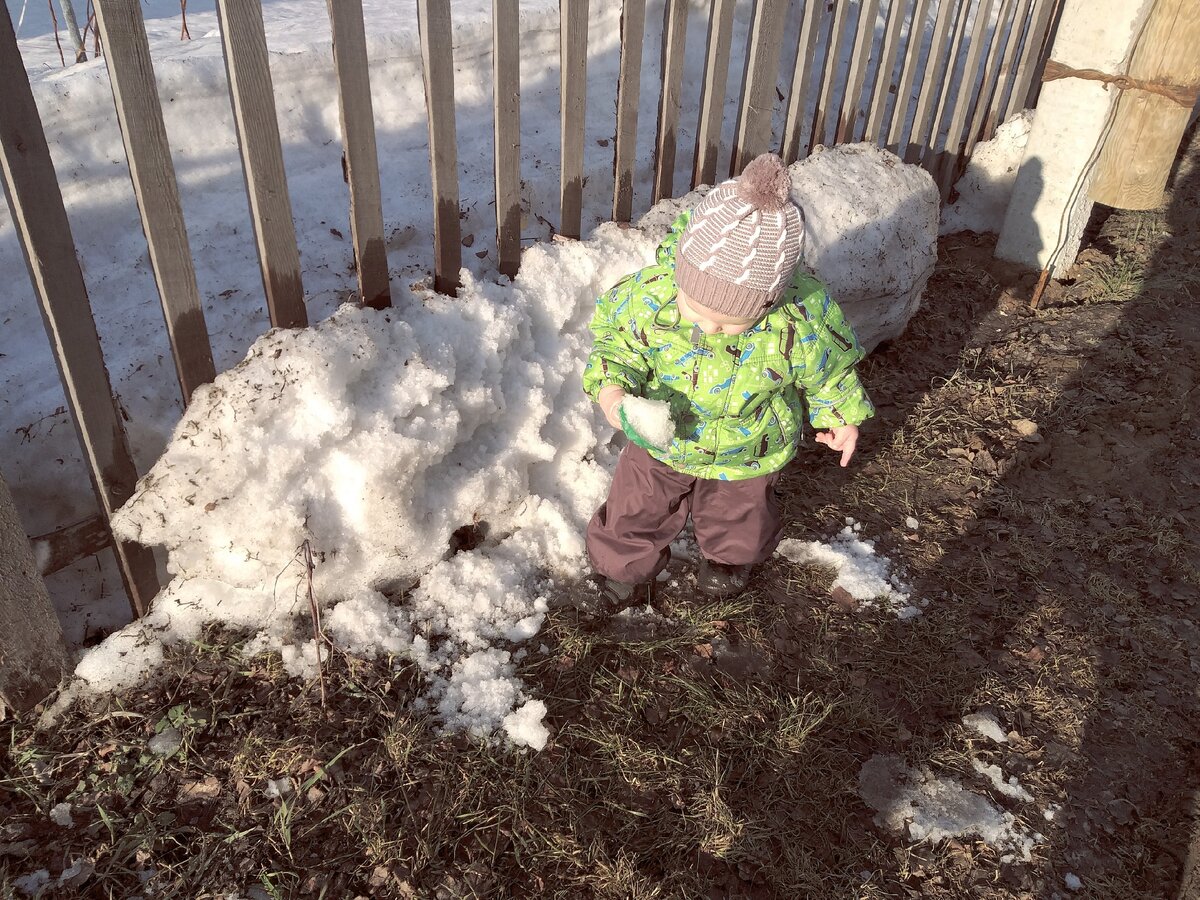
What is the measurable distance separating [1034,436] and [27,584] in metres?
3.71

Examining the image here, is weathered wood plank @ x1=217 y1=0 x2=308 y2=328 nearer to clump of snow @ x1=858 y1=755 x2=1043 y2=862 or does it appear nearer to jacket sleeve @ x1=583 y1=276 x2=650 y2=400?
jacket sleeve @ x1=583 y1=276 x2=650 y2=400

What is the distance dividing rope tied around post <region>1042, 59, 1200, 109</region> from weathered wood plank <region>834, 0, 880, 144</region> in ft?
3.41

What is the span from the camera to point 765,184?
70.9 inches

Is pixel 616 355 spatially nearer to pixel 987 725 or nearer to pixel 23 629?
pixel 987 725

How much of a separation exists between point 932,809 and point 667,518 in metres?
1.10

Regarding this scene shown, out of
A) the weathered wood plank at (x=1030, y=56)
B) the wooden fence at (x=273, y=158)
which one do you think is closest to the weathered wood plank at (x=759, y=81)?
the wooden fence at (x=273, y=158)

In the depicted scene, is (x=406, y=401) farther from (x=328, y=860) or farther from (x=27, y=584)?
(x=328, y=860)

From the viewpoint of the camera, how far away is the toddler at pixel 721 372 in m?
1.85

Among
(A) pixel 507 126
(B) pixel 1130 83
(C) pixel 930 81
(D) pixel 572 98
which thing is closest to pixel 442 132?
(A) pixel 507 126

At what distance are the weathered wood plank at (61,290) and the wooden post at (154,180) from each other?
0.54ft

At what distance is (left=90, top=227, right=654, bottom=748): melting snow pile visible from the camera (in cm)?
218

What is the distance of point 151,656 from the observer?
7.34ft

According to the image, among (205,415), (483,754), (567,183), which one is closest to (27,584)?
(205,415)

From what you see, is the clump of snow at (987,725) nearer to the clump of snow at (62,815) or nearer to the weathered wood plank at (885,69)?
the clump of snow at (62,815)
